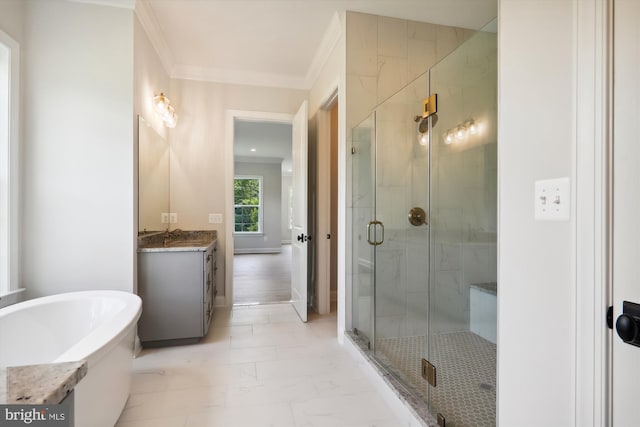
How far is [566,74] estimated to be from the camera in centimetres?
81

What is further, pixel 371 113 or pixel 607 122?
pixel 371 113

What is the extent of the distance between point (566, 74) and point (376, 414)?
179cm

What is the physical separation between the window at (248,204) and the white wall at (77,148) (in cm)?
651

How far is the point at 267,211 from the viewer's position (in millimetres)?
9023

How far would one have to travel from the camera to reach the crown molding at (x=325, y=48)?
107 inches

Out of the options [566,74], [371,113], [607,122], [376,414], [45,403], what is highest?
[371,113]

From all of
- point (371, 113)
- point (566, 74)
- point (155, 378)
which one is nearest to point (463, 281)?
point (371, 113)

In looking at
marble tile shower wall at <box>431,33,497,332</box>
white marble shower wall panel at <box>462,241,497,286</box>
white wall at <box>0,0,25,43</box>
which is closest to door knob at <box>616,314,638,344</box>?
marble tile shower wall at <box>431,33,497,332</box>

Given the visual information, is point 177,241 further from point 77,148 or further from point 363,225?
point 363,225

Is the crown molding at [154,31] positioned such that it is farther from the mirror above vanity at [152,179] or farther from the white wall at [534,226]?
the white wall at [534,226]

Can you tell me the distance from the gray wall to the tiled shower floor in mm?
6923

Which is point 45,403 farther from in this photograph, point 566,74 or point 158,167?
point 158,167

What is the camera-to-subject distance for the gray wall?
8.87 metres

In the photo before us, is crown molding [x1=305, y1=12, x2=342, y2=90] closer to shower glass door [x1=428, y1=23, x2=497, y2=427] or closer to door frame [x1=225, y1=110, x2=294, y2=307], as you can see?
door frame [x1=225, y1=110, x2=294, y2=307]
